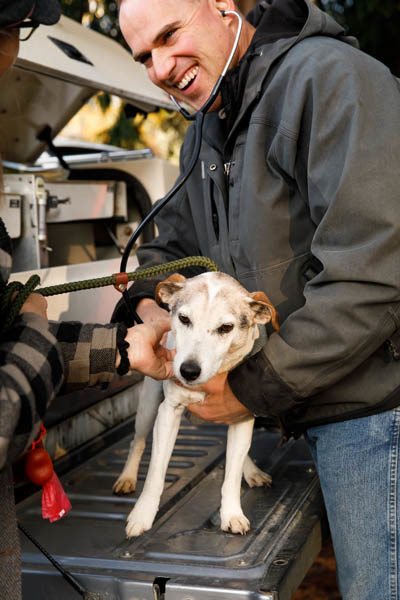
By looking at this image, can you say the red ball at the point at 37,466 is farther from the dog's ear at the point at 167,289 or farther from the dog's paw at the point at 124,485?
the dog's paw at the point at 124,485

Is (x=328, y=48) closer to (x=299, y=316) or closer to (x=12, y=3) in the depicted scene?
(x=299, y=316)

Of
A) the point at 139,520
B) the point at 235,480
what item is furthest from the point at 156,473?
the point at 235,480

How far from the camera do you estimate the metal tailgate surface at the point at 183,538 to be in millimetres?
1794

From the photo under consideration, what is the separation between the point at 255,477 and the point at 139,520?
23.6 inches

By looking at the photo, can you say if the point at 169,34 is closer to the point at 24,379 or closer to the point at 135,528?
the point at 24,379

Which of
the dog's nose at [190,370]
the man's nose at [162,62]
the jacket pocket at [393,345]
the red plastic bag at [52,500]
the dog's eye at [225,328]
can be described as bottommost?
the red plastic bag at [52,500]

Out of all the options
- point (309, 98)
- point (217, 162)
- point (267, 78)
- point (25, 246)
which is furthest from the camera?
point (25, 246)

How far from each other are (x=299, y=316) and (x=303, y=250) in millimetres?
267

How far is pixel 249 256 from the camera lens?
217 cm

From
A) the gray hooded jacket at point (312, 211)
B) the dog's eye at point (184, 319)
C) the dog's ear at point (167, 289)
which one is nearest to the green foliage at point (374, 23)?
the gray hooded jacket at point (312, 211)

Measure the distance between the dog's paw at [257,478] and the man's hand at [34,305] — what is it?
131 cm

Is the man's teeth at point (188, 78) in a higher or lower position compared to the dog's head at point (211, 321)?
higher

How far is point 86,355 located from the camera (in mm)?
1812

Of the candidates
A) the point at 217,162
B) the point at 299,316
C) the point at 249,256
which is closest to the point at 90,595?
the point at 299,316
